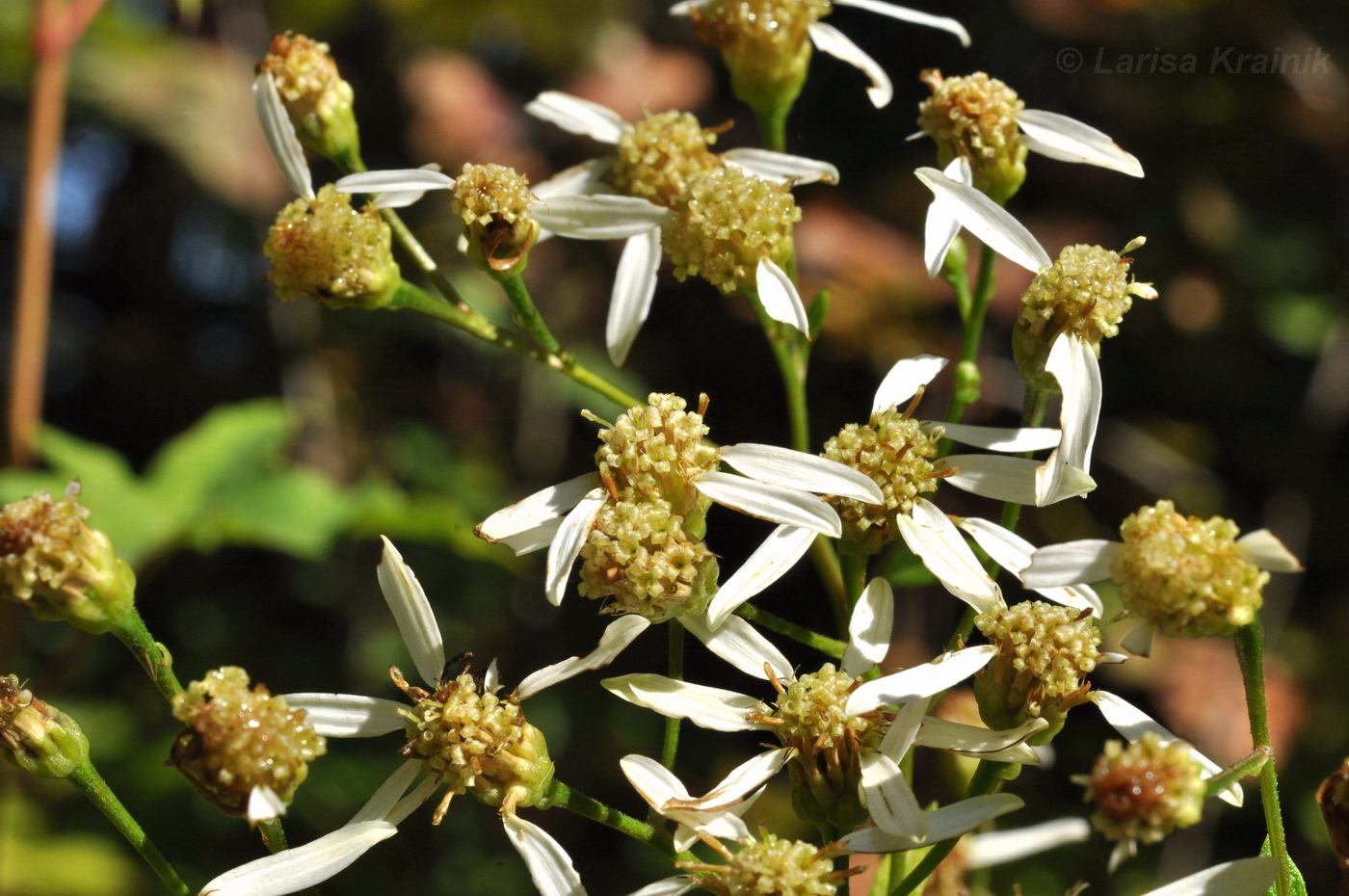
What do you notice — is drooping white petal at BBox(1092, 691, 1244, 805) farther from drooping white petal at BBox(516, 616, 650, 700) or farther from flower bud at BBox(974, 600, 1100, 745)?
drooping white petal at BBox(516, 616, 650, 700)

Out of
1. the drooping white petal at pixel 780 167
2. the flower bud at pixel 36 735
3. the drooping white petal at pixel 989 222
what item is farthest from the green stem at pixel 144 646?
the drooping white petal at pixel 989 222

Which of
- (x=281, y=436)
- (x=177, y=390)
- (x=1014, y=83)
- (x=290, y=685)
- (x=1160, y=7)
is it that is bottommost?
(x=290, y=685)

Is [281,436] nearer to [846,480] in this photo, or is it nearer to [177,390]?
[846,480]

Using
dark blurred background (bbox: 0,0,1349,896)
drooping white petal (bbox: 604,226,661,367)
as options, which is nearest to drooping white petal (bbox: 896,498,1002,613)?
drooping white petal (bbox: 604,226,661,367)

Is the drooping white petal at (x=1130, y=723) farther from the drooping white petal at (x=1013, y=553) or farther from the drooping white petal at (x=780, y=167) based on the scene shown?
the drooping white petal at (x=780, y=167)

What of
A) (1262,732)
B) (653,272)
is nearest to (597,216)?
(653,272)

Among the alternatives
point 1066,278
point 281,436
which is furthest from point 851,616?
point 281,436
